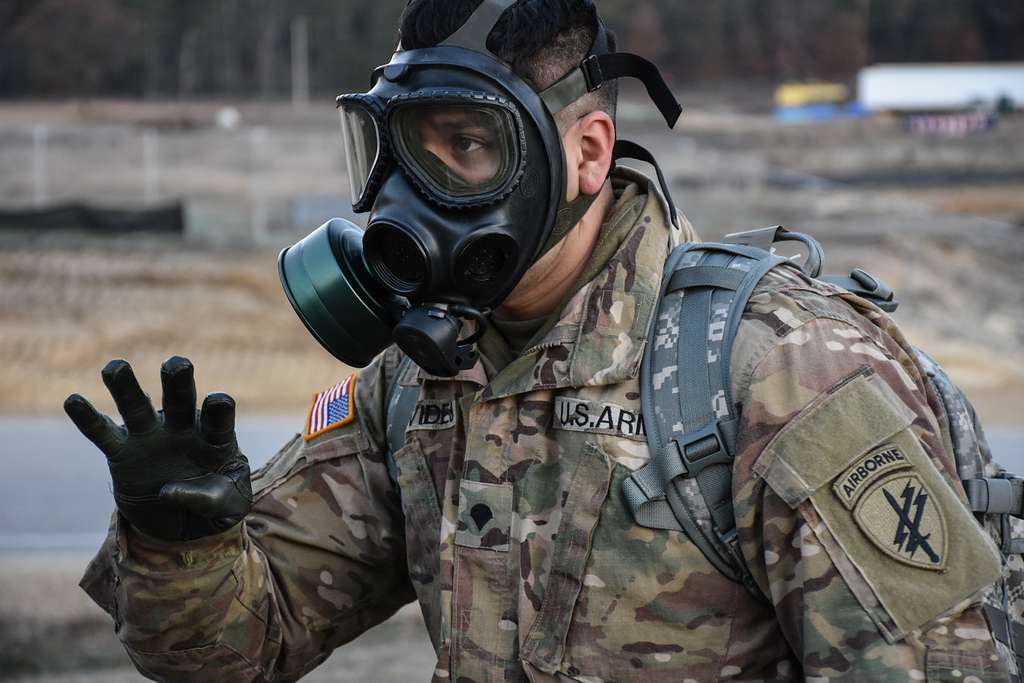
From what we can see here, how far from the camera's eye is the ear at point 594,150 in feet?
7.68

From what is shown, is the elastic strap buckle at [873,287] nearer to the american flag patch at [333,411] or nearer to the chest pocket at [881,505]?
the chest pocket at [881,505]

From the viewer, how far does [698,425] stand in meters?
2.08

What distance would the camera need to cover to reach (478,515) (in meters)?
2.27

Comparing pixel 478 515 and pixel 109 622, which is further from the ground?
pixel 478 515

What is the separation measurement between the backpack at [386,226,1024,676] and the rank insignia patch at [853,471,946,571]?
5.7 inches

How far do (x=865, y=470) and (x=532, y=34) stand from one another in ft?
3.17

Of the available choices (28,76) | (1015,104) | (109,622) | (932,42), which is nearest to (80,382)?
(109,622)

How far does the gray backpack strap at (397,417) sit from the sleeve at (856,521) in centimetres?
75

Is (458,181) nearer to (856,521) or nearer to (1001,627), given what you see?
(856,521)

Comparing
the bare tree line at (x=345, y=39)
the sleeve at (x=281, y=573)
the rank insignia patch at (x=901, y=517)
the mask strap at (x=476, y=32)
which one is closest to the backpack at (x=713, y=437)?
the rank insignia patch at (x=901, y=517)

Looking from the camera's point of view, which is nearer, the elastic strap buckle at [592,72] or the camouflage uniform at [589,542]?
the camouflage uniform at [589,542]

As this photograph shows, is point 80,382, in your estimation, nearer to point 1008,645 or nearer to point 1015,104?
point 1008,645

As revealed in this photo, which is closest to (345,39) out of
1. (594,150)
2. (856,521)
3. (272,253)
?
(272,253)

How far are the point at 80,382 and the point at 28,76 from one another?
710 inches
